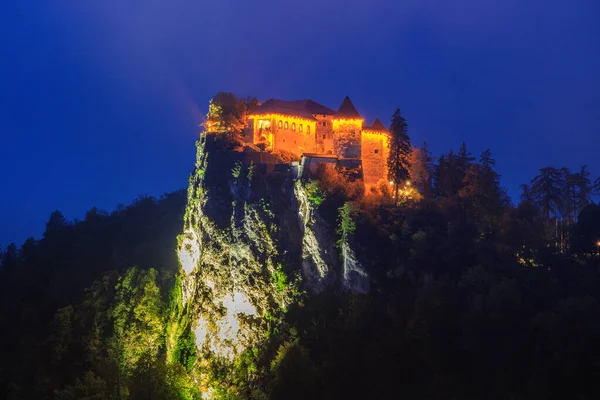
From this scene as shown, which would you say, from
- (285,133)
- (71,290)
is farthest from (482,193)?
(71,290)

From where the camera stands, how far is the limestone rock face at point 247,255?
4673cm

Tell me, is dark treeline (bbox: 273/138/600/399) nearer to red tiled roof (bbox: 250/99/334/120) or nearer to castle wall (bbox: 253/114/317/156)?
castle wall (bbox: 253/114/317/156)

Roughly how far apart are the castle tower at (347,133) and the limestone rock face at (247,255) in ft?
21.5

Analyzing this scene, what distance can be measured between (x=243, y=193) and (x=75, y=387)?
22.9 meters

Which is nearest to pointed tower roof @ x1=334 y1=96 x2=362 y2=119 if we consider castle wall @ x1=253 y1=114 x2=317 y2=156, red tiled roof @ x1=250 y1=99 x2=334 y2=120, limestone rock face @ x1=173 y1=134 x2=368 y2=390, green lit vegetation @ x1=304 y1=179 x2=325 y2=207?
red tiled roof @ x1=250 y1=99 x2=334 y2=120

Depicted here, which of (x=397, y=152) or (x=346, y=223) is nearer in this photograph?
(x=346, y=223)

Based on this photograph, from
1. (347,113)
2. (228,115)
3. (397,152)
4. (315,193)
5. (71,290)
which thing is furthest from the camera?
(71,290)

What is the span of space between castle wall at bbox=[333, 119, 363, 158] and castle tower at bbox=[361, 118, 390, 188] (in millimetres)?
829

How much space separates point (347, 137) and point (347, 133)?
0.42 m

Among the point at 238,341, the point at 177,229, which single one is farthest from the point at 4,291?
the point at 238,341

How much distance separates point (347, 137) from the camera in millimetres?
54906

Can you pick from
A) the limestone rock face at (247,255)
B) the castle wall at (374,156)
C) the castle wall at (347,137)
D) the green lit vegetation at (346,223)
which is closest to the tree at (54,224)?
the limestone rock face at (247,255)

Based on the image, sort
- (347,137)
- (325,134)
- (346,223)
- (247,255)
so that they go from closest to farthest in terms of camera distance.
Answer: (346,223), (247,255), (347,137), (325,134)

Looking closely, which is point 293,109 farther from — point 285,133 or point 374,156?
point 374,156
